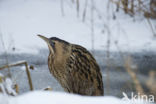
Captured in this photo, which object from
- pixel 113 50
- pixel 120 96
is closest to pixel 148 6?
pixel 113 50

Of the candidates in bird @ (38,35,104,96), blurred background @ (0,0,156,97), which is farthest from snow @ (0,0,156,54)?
bird @ (38,35,104,96)

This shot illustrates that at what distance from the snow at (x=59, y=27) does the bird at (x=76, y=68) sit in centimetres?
131

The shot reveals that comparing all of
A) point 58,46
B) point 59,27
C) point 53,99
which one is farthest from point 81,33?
point 53,99

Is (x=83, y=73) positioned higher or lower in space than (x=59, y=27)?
lower

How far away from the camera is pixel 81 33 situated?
4.53 metres

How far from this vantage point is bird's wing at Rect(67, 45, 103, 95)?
8.90 ft

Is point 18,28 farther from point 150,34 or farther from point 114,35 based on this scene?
point 150,34

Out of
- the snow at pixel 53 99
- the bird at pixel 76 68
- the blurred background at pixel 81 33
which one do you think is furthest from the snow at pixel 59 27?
the snow at pixel 53 99

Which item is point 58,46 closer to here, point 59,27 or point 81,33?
point 81,33

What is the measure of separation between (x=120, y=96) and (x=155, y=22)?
1.95 meters

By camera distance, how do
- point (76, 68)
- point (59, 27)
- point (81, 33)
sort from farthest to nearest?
point (59, 27) < point (81, 33) < point (76, 68)

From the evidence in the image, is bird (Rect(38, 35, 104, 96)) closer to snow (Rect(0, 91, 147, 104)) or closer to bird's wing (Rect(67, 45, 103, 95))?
bird's wing (Rect(67, 45, 103, 95))

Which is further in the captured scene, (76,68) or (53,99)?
(76,68)

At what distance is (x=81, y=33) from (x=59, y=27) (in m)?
0.31
